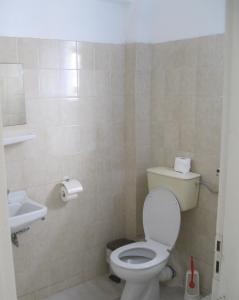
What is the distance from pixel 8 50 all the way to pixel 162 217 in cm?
A: 170

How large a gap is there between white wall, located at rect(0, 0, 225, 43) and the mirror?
247 mm

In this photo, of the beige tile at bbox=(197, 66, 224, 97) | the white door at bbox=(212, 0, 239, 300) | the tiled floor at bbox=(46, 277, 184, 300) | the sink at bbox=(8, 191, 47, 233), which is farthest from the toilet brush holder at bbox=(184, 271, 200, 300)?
the white door at bbox=(212, 0, 239, 300)

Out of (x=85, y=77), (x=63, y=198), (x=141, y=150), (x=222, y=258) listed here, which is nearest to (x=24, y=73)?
(x=85, y=77)

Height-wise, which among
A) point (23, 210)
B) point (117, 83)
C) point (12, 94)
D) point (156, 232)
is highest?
point (117, 83)

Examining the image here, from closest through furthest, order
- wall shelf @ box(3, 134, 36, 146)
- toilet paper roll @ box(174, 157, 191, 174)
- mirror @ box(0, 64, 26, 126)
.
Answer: wall shelf @ box(3, 134, 36, 146)
mirror @ box(0, 64, 26, 126)
toilet paper roll @ box(174, 157, 191, 174)

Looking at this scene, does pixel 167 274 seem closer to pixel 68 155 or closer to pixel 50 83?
pixel 68 155

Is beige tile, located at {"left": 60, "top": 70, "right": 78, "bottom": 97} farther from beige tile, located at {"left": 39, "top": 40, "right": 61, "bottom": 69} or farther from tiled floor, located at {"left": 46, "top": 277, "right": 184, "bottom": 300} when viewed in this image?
tiled floor, located at {"left": 46, "top": 277, "right": 184, "bottom": 300}

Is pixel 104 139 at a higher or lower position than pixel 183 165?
higher

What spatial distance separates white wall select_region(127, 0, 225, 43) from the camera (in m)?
2.44

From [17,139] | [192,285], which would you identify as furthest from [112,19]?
[192,285]

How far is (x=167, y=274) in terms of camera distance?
9.49 feet

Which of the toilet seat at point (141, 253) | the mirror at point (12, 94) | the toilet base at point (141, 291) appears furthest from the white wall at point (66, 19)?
the toilet base at point (141, 291)

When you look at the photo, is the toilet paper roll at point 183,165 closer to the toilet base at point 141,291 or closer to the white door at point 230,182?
the toilet base at point 141,291

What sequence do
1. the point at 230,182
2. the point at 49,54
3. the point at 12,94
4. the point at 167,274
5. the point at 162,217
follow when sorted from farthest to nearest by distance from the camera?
the point at 167,274, the point at 162,217, the point at 49,54, the point at 12,94, the point at 230,182
